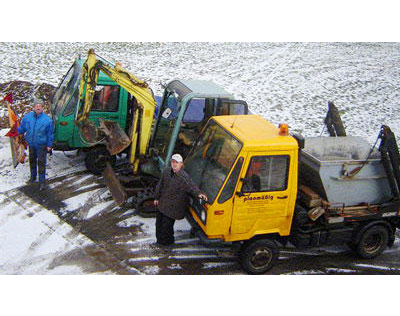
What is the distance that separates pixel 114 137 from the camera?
8.84 meters

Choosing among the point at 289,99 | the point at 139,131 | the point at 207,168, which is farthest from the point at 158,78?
the point at 207,168

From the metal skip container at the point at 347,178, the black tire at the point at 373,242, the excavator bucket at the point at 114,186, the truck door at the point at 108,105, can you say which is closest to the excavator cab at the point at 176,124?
the excavator bucket at the point at 114,186

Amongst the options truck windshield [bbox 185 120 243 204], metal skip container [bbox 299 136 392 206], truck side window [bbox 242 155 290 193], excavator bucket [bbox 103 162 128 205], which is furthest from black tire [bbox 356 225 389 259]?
excavator bucket [bbox 103 162 128 205]

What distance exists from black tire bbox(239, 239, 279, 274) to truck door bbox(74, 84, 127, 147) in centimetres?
447

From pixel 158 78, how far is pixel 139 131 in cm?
721

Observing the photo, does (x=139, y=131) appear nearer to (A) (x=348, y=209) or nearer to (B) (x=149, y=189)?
(B) (x=149, y=189)

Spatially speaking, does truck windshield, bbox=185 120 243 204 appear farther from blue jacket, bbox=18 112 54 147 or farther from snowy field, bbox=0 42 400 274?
blue jacket, bbox=18 112 54 147

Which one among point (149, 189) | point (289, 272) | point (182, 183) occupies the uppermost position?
point (182, 183)

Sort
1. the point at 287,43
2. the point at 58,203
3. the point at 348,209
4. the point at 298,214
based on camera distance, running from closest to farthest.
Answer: the point at 298,214, the point at 348,209, the point at 58,203, the point at 287,43

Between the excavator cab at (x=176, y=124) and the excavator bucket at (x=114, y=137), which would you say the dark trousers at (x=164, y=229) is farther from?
the excavator bucket at (x=114, y=137)

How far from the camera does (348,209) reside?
6941 mm

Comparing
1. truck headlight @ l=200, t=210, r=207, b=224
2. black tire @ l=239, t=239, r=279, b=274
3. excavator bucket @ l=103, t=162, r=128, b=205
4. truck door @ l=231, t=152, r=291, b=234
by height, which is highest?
truck door @ l=231, t=152, r=291, b=234

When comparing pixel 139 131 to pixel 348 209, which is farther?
pixel 139 131

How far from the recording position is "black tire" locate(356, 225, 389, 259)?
7.13 m
